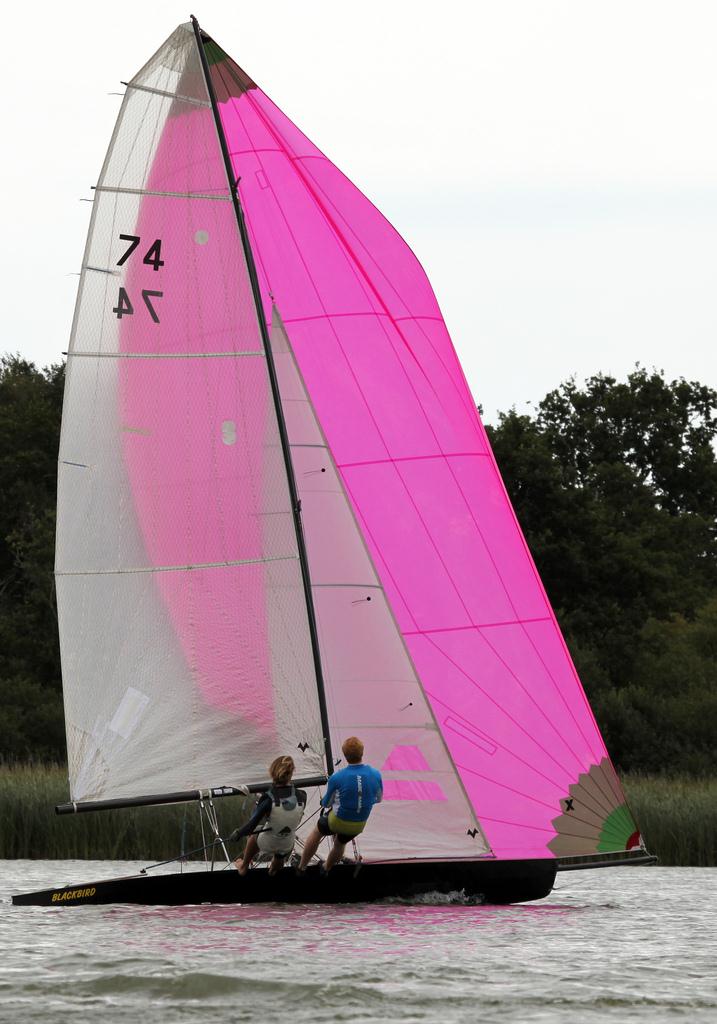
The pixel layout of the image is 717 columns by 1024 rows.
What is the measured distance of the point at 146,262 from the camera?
1566cm

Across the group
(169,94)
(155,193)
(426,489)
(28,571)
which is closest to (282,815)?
(426,489)

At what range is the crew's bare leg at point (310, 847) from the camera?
14.7 m

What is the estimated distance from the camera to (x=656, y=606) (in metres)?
43.8

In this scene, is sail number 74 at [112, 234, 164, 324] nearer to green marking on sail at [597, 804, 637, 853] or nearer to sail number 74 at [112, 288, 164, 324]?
sail number 74 at [112, 288, 164, 324]

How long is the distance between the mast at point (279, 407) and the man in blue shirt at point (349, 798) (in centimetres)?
48

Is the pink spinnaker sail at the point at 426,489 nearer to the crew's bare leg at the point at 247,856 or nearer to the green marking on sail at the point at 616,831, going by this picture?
the green marking on sail at the point at 616,831

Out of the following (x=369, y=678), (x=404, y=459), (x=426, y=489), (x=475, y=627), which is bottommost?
(x=369, y=678)

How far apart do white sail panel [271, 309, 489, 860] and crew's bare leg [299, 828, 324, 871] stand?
1.03 metres

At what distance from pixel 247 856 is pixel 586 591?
29005mm

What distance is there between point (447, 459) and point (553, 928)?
4.14 meters

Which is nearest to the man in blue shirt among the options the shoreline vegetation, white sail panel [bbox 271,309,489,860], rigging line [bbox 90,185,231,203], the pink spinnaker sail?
white sail panel [bbox 271,309,489,860]

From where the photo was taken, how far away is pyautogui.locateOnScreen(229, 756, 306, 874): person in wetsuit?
48.1ft

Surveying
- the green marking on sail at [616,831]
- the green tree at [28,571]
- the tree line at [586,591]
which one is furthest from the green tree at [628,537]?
the green marking on sail at [616,831]

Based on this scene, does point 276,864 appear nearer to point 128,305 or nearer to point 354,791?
point 354,791
